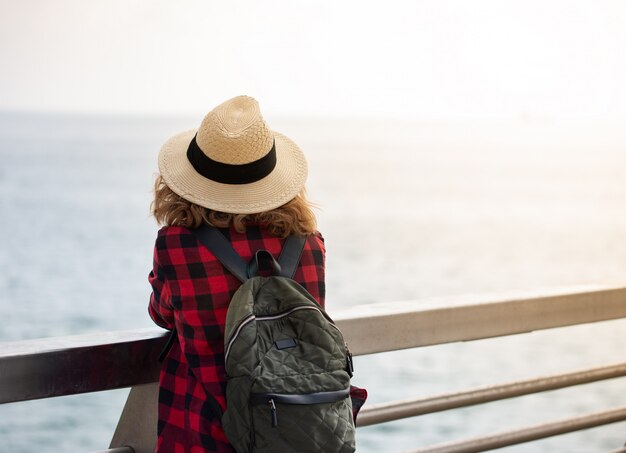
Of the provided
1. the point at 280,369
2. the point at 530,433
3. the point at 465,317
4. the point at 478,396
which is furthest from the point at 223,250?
the point at 530,433

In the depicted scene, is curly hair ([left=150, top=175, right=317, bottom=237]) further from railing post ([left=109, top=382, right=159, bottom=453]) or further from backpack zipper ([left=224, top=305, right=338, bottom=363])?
railing post ([left=109, top=382, right=159, bottom=453])

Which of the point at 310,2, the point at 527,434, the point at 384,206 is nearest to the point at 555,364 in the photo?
the point at 527,434

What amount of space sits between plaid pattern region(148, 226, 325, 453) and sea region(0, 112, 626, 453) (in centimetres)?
62

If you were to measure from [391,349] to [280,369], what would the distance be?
64 cm

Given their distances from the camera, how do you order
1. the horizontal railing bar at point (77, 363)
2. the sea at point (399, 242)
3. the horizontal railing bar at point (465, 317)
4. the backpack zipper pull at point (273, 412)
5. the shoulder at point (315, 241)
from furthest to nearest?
the sea at point (399, 242) < the horizontal railing bar at point (465, 317) < the shoulder at point (315, 241) < the horizontal railing bar at point (77, 363) < the backpack zipper pull at point (273, 412)

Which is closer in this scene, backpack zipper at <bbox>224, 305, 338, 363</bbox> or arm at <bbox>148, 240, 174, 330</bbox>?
backpack zipper at <bbox>224, 305, 338, 363</bbox>

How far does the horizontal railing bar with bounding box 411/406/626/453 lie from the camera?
2.33 meters

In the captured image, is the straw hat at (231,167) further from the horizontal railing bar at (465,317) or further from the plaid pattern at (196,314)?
the horizontal railing bar at (465,317)

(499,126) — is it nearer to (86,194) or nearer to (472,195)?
(472,195)

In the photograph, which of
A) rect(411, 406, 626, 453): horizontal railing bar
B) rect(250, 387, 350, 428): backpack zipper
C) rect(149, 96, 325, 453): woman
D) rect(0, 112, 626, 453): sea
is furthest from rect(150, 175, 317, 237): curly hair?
rect(411, 406, 626, 453): horizontal railing bar

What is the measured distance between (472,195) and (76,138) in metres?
46.5

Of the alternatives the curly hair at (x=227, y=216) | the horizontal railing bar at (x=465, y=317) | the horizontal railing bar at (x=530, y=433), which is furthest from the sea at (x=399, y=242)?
the curly hair at (x=227, y=216)

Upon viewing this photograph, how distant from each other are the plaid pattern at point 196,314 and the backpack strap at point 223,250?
0.04 feet

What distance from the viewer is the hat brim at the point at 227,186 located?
1.67 m
